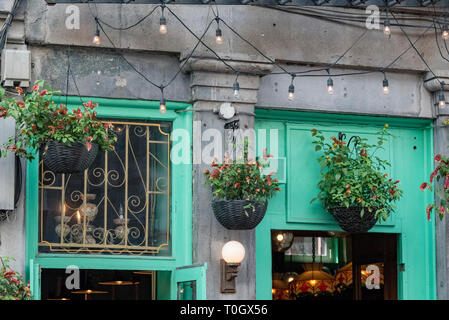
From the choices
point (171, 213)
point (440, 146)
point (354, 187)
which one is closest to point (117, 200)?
point (171, 213)

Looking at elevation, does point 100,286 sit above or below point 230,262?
below

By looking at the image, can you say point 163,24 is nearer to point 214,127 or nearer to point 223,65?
point 223,65

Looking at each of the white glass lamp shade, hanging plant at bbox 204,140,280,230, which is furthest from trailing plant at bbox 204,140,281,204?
the white glass lamp shade

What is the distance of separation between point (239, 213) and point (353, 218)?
4.76ft

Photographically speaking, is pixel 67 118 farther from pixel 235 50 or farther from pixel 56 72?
pixel 235 50

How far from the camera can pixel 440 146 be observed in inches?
451

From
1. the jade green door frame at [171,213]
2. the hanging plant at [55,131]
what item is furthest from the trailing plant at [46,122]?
the jade green door frame at [171,213]

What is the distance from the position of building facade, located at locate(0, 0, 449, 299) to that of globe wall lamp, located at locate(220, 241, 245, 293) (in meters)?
0.08

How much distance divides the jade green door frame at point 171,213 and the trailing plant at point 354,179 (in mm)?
1549

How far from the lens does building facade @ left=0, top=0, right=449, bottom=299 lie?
1020cm

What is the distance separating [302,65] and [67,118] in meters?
2.97
